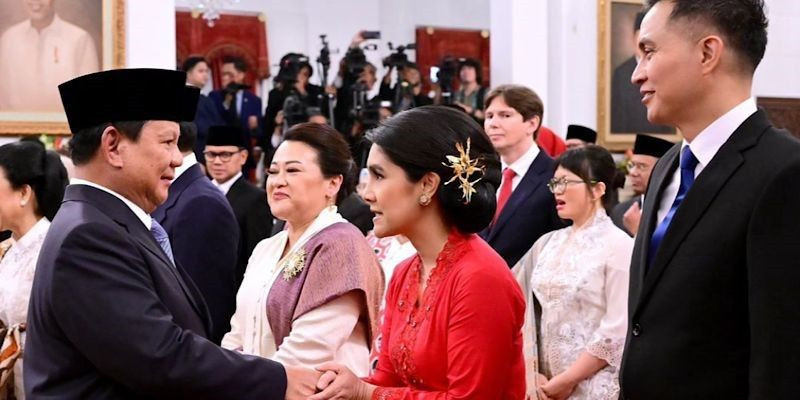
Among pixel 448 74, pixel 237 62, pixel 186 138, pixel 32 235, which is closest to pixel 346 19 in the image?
pixel 237 62

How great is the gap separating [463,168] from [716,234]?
0.76 m

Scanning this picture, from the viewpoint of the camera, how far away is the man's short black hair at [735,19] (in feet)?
7.79

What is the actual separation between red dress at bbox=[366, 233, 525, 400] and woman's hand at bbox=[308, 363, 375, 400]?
0.06 metres

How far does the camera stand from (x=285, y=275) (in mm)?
3637

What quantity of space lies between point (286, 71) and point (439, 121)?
8509 mm

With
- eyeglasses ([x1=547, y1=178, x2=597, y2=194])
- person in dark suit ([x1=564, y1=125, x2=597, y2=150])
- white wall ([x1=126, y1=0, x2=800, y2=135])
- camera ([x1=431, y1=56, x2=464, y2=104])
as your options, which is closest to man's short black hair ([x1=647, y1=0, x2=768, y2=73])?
Result: eyeglasses ([x1=547, y1=178, x2=597, y2=194])

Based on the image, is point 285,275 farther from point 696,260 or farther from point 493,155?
point 696,260

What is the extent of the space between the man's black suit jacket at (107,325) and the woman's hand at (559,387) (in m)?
→ 1.91

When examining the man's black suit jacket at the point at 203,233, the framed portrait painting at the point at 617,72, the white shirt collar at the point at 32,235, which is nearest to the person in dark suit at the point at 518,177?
the man's black suit jacket at the point at 203,233

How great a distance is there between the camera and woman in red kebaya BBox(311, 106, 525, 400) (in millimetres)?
2621

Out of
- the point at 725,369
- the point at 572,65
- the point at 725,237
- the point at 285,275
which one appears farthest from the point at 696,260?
the point at 572,65

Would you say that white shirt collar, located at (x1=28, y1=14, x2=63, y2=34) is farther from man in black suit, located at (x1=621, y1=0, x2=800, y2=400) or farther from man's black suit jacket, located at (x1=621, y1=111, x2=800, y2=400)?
man's black suit jacket, located at (x1=621, y1=111, x2=800, y2=400)

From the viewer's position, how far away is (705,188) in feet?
7.59

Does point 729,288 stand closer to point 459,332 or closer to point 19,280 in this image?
point 459,332
